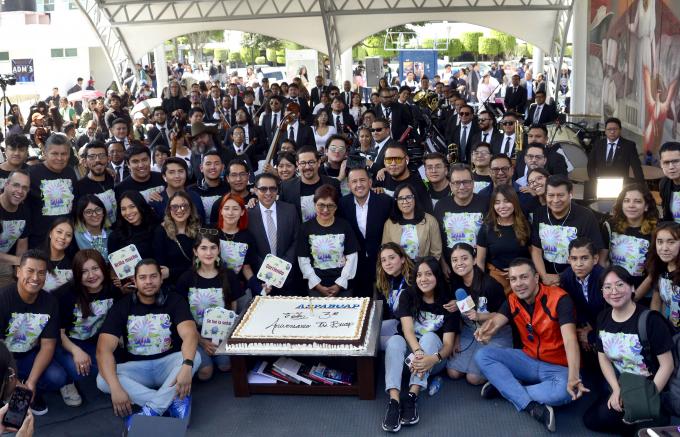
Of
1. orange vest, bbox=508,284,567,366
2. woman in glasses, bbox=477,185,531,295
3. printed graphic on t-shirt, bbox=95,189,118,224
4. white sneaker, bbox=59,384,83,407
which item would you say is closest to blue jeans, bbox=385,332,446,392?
orange vest, bbox=508,284,567,366

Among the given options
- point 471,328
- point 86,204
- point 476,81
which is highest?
point 476,81

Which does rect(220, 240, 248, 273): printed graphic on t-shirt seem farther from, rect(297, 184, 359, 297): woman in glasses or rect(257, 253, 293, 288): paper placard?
rect(297, 184, 359, 297): woman in glasses

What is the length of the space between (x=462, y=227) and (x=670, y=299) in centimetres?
160

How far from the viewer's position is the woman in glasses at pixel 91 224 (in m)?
5.36

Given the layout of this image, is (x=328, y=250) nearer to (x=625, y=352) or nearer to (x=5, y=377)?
(x=625, y=352)

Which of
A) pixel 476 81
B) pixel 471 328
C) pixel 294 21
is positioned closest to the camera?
pixel 471 328

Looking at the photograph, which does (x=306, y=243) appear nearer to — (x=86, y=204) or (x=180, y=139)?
(x=86, y=204)

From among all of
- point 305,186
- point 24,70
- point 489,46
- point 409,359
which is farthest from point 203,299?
point 489,46

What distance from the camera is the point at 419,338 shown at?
16.2ft

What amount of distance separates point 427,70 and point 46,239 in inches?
968

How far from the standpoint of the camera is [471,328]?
5105mm

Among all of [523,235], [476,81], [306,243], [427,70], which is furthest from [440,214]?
[427,70]

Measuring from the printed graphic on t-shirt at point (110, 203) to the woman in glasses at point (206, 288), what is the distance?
120 centimetres

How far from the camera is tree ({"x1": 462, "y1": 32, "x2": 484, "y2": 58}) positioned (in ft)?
134
